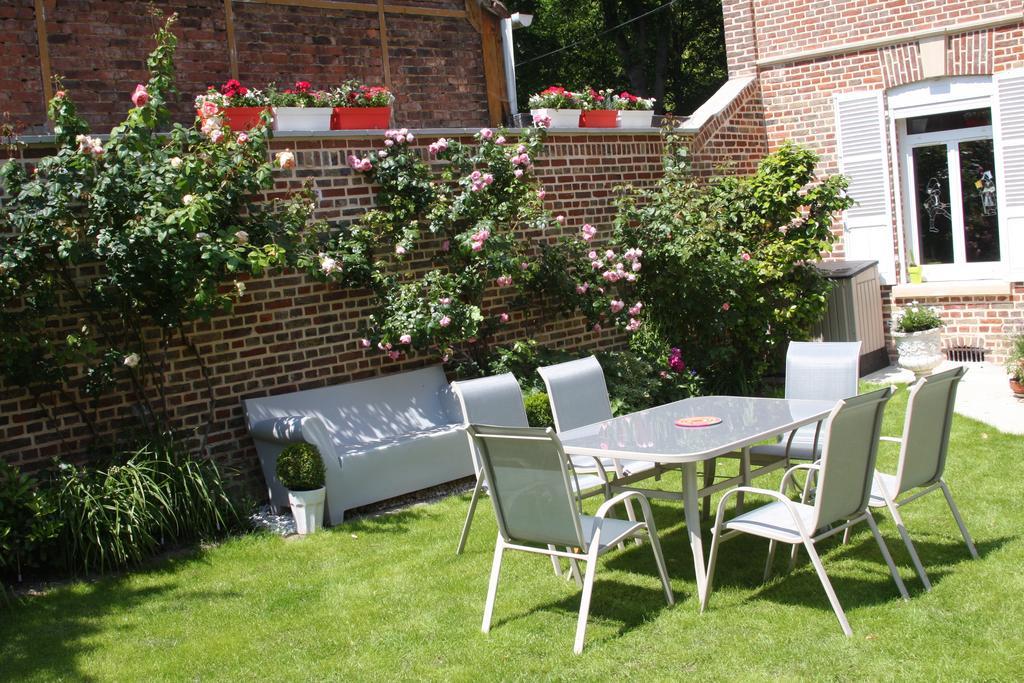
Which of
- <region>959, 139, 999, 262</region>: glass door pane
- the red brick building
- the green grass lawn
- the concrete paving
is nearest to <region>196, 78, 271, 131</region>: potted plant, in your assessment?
the green grass lawn

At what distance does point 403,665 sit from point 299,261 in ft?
9.98

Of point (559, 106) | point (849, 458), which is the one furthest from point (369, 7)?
point (849, 458)

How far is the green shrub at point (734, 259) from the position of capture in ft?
28.6

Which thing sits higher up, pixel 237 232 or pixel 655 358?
pixel 237 232

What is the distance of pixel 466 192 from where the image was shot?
7473 millimetres

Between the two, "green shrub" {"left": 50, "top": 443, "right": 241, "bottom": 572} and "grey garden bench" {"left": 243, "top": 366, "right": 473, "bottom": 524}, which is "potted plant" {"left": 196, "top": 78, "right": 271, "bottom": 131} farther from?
"green shrub" {"left": 50, "top": 443, "right": 241, "bottom": 572}

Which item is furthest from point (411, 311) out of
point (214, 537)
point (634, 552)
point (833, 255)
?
point (833, 255)

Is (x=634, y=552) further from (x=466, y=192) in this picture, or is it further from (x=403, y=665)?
(x=466, y=192)

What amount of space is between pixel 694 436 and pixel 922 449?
1025 mm

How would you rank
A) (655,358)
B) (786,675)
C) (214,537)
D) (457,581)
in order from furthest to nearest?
(655,358), (214,537), (457,581), (786,675)

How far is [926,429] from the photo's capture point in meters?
4.64

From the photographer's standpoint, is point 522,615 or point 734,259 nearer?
point 522,615

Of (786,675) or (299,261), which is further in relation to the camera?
(299,261)

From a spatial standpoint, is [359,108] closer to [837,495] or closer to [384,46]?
[384,46]
